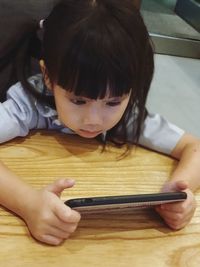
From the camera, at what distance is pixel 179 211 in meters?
0.62

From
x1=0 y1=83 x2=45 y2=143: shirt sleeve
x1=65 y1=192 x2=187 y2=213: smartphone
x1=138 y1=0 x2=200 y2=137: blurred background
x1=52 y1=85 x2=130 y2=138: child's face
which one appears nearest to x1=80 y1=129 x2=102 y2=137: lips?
x1=52 y1=85 x2=130 y2=138: child's face

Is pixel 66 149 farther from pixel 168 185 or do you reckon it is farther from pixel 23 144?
pixel 168 185

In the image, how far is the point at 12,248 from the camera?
1.77ft

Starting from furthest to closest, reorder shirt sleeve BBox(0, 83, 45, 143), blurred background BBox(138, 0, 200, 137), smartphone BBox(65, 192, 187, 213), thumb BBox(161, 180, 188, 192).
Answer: blurred background BBox(138, 0, 200, 137) → shirt sleeve BBox(0, 83, 45, 143) → thumb BBox(161, 180, 188, 192) → smartphone BBox(65, 192, 187, 213)

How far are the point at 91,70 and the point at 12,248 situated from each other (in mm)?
284

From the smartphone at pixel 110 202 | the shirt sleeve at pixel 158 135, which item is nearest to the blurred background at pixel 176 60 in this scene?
the shirt sleeve at pixel 158 135

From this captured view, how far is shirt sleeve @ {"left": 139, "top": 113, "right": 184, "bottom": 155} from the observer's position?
2.69ft

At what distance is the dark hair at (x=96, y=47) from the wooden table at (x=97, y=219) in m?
0.12

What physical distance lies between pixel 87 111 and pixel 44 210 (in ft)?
0.64

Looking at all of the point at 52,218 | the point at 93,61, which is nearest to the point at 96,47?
the point at 93,61

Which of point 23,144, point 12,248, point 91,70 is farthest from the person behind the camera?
point 23,144

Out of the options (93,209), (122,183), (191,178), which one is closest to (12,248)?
(93,209)

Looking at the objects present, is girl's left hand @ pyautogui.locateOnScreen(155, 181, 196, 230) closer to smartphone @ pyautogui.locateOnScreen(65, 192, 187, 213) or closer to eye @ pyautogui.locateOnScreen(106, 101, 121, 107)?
smartphone @ pyautogui.locateOnScreen(65, 192, 187, 213)

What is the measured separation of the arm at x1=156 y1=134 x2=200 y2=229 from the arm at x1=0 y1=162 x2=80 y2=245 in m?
0.15
